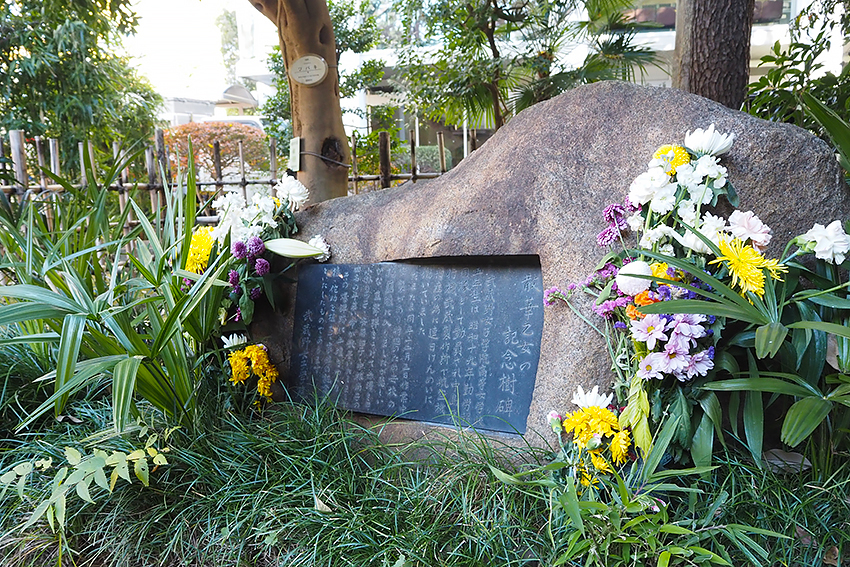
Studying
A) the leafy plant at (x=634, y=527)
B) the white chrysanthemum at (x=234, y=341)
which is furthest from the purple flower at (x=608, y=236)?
the white chrysanthemum at (x=234, y=341)

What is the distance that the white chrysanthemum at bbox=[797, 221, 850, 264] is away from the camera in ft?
5.30

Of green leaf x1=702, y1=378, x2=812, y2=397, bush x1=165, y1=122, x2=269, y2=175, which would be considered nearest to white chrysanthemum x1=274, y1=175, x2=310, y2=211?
green leaf x1=702, y1=378, x2=812, y2=397

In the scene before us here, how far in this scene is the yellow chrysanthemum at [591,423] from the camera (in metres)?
1.63

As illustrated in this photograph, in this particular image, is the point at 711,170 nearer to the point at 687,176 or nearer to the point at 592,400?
the point at 687,176

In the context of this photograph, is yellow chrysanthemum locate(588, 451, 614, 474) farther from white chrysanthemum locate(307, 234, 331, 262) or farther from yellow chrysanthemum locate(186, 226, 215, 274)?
yellow chrysanthemum locate(186, 226, 215, 274)

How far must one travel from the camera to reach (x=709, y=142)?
70.1 inches

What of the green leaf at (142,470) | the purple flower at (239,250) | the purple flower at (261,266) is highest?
the purple flower at (239,250)

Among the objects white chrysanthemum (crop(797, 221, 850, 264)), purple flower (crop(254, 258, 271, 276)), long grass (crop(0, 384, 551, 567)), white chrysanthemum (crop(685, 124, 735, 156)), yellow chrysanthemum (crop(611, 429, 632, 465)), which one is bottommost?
long grass (crop(0, 384, 551, 567))

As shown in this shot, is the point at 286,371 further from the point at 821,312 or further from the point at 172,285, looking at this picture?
the point at 821,312

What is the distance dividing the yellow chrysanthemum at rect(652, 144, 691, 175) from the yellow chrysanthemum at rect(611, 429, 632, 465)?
0.81 m

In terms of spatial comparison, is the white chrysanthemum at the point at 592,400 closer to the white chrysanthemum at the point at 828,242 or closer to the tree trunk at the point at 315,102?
the white chrysanthemum at the point at 828,242

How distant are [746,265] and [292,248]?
1539mm

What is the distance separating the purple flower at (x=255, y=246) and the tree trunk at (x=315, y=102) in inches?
64.3

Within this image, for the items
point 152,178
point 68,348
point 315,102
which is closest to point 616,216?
point 68,348
